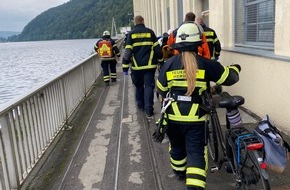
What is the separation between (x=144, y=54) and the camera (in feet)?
22.3

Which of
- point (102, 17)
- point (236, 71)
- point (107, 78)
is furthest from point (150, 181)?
point (102, 17)

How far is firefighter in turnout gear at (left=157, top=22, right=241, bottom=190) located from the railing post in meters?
1.74

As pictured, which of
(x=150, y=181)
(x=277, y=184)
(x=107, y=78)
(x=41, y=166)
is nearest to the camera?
(x=277, y=184)

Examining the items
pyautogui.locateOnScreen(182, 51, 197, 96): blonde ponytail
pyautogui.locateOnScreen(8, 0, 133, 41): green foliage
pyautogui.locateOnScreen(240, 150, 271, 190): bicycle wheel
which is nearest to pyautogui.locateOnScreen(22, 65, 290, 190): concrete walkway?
pyautogui.locateOnScreen(240, 150, 271, 190): bicycle wheel

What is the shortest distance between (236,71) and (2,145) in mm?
2538

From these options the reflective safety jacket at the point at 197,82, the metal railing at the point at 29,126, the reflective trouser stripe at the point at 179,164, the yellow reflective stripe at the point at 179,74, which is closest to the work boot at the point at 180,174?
the reflective trouser stripe at the point at 179,164

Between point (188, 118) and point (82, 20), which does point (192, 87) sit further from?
point (82, 20)

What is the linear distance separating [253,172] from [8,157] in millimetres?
2530

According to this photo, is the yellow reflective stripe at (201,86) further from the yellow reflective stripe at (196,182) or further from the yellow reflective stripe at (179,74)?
the yellow reflective stripe at (196,182)

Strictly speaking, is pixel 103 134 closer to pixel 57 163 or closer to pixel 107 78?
pixel 57 163

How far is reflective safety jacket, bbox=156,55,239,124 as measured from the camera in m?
3.30

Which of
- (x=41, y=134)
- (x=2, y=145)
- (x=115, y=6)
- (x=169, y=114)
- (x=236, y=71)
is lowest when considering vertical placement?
(x=41, y=134)

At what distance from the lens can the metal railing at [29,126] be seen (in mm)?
3623

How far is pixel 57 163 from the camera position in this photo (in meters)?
4.81
